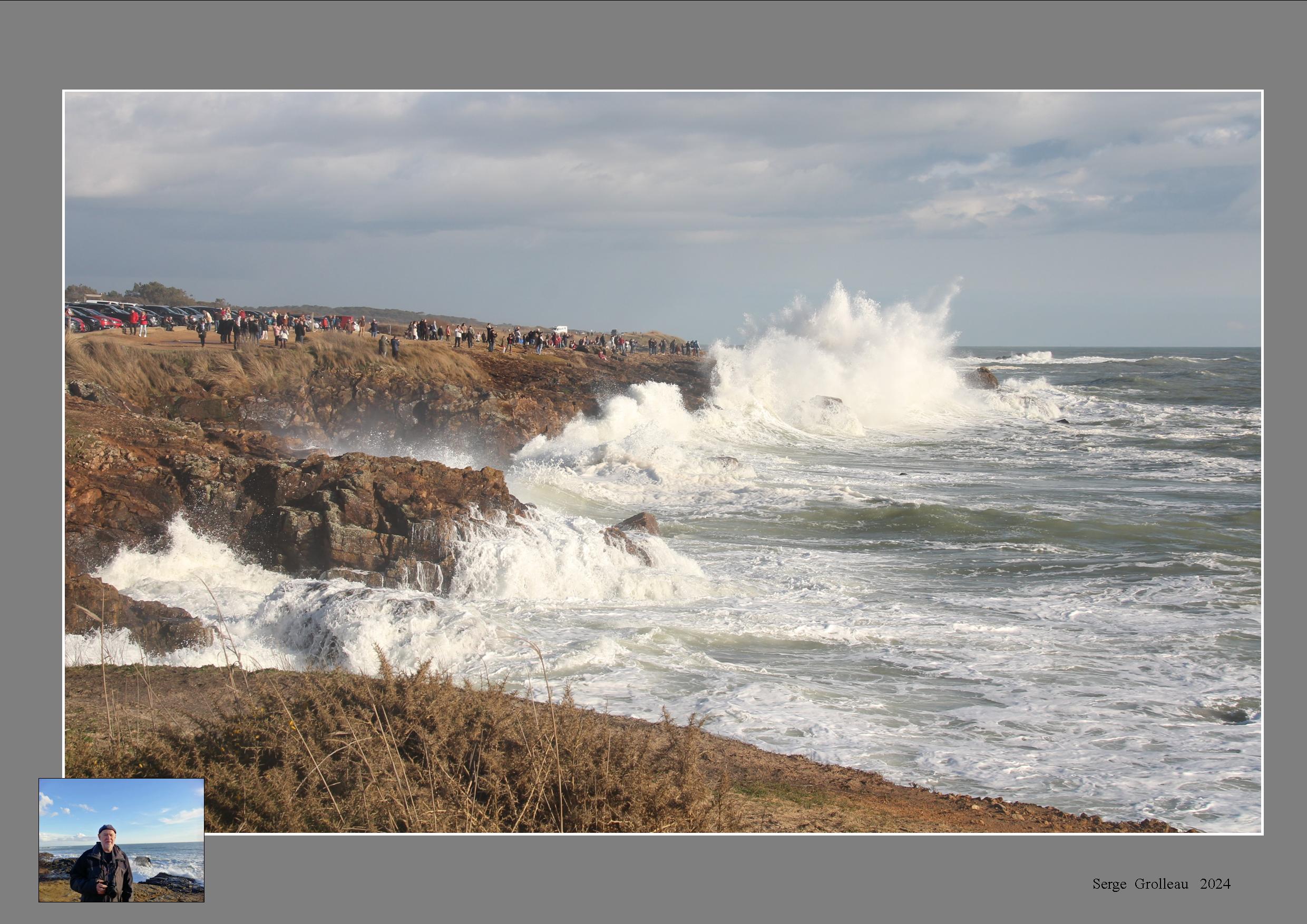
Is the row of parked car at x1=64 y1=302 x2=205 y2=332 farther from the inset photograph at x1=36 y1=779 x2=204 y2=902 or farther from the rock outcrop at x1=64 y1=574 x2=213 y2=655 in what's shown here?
the inset photograph at x1=36 y1=779 x2=204 y2=902

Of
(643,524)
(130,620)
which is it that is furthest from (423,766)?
(643,524)

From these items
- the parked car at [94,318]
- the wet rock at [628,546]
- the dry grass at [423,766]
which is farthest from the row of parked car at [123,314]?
the wet rock at [628,546]

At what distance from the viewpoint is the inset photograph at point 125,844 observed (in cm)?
501

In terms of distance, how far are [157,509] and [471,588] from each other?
3293 millimetres

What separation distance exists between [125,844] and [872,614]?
693 cm

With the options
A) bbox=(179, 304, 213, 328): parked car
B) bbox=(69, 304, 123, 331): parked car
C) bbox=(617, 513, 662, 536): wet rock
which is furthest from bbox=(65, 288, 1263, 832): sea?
bbox=(179, 304, 213, 328): parked car

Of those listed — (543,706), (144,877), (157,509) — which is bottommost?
(144,877)

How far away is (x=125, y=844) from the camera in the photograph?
5031 mm

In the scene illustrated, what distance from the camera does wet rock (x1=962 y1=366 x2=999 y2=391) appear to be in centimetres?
3850

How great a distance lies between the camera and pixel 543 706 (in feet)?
21.7

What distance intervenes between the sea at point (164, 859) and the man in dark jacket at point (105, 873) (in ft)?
0.11

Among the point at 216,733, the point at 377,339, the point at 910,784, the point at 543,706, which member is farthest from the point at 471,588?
the point at 377,339

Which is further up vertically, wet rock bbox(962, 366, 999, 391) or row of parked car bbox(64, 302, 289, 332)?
wet rock bbox(962, 366, 999, 391)

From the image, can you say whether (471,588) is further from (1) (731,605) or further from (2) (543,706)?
(2) (543,706)
